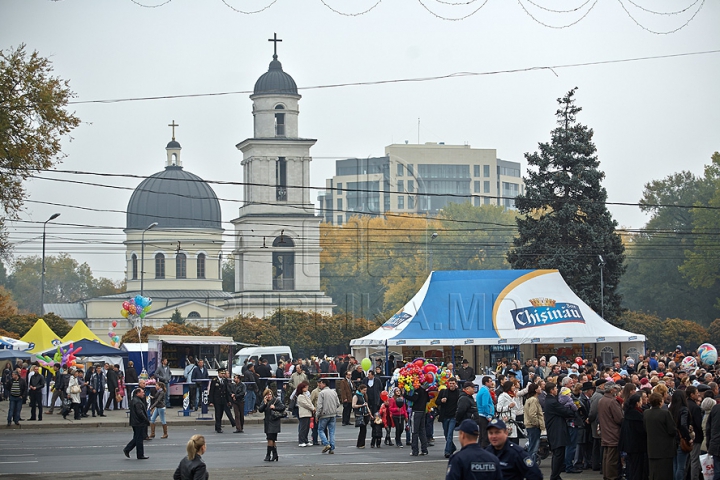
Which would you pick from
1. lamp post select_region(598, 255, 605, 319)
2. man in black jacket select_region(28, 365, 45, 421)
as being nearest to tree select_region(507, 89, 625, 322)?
lamp post select_region(598, 255, 605, 319)

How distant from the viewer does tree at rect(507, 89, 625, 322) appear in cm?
5706

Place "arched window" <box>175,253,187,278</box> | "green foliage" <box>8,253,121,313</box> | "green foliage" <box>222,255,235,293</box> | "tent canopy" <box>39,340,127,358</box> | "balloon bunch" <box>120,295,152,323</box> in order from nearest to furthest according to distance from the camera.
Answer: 1. "tent canopy" <box>39,340,127,358</box>
2. "balloon bunch" <box>120,295,152,323</box>
3. "arched window" <box>175,253,187,278</box>
4. "green foliage" <box>222,255,235,293</box>
5. "green foliage" <box>8,253,121,313</box>

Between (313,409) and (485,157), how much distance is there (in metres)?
155

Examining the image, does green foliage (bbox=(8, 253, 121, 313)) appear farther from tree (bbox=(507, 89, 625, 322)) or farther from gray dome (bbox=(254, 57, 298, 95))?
tree (bbox=(507, 89, 625, 322))

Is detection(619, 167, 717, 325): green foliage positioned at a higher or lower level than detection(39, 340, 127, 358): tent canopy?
higher

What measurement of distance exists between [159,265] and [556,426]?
81429 mm

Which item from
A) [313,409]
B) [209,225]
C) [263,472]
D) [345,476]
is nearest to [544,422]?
[345,476]

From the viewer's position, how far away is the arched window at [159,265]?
317 ft

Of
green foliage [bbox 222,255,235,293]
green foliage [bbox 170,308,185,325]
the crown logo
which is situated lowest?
the crown logo

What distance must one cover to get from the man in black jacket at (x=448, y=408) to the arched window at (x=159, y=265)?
77.3 meters

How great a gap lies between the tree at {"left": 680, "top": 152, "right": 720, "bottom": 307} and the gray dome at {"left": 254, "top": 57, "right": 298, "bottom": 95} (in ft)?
104

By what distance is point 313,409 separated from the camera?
78.0 ft

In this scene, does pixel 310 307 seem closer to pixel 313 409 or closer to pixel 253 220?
pixel 253 220

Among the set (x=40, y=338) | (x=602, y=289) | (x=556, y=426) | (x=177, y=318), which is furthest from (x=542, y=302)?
(x=177, y=318)
